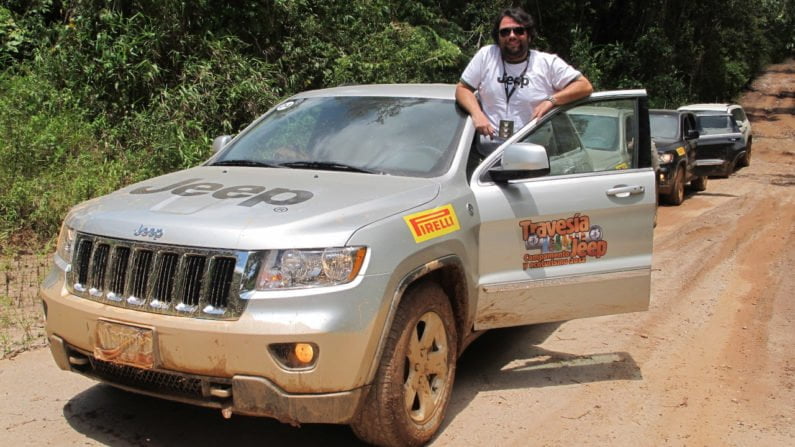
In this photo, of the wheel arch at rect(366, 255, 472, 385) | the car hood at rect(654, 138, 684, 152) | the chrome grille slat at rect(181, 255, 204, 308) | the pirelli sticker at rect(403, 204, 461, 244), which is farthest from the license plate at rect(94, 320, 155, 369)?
the car hood at rect(654, 138, 684, 152)

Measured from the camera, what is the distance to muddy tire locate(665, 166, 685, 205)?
44.7ft

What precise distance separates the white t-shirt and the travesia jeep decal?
1693 millimetres

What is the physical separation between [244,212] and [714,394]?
3.09 metres

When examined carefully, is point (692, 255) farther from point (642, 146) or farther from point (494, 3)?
point (494, 3)

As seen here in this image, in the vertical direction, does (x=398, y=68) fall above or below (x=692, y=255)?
above

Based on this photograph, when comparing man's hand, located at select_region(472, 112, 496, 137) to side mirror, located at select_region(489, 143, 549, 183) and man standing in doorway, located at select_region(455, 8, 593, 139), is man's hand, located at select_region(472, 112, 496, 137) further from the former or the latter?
side mirror, located at select_region(489, 143, 549, 183)

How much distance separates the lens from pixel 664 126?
588 inches

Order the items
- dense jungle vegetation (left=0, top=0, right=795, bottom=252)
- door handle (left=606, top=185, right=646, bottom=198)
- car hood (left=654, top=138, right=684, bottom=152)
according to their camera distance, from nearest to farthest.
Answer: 1. door handle (left=606, top=185, right=646, bottom=198)
2. dense jungle vegetation (left=0, top=0, right=795, bottom=252)
3. car hood (left=654, top=138, right=684, bottom=152)

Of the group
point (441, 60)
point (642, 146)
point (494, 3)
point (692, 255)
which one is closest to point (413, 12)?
point (441, 60)

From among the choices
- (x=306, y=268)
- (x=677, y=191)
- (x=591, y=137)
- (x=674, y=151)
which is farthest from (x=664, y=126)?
(x=306, y=268)

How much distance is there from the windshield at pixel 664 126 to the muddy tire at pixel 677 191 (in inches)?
35.2

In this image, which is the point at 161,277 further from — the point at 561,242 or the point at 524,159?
the point at 561,242

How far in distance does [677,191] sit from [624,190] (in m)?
9.57

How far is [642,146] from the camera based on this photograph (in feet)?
16.9
